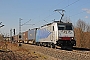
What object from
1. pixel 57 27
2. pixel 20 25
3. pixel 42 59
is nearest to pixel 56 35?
pixel 57 27

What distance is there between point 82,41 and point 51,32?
29416 mm

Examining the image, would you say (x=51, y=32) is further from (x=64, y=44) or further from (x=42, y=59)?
(x=42, y=59)

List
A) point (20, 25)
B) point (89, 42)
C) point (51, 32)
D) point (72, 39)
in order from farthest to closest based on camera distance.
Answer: point (20, 25)
point (89, 42)
point (51, 32)
point (72, 39)

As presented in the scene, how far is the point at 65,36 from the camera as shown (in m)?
26.6

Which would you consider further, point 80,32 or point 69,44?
point 80,32

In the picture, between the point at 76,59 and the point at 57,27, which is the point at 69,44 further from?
the point at 76,59

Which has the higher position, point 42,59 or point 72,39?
point 72,39

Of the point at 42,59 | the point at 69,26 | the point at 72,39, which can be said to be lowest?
the point at 42,59

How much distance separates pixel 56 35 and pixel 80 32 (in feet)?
111

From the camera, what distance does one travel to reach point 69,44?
26828 mm

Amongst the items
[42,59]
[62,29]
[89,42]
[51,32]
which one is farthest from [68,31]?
[89,42]

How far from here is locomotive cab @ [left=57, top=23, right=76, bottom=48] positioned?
86.9 ft

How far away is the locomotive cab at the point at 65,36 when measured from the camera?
26.5 m

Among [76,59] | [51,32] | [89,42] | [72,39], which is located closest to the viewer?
[76,59]
